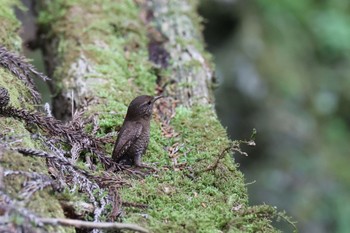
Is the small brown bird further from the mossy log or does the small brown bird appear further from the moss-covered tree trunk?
the mossy log

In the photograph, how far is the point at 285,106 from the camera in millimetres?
8719

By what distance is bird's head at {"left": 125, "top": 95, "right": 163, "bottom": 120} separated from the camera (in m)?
3.68

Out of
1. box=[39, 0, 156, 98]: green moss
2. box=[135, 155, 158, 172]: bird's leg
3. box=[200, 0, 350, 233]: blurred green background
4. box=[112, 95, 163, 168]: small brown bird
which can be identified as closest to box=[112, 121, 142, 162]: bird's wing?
box=[112, 95, 163, 168]: small brown bird

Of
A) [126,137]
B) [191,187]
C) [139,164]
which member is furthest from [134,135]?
[191,187]

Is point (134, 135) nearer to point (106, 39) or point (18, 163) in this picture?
point (18, 163)

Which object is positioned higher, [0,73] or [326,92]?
[326,92]

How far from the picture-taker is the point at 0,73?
12.1ft

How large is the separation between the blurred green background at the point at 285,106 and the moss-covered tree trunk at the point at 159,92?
274 cm

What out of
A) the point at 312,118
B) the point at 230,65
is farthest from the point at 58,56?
the point at 312,118

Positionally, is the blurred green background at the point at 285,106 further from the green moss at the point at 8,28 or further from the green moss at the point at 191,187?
the green moss at the point at 191,187

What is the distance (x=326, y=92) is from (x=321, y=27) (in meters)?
1.49

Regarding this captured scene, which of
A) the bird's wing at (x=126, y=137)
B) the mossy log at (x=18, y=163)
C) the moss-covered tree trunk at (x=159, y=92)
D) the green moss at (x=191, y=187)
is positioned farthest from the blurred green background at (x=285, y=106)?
the mossy log at (x=18, y=163)

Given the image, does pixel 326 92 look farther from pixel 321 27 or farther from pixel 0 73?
pixel 0 73

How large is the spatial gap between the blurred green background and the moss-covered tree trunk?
2.74m
